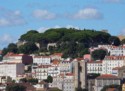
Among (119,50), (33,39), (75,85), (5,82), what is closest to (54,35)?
(33,39)

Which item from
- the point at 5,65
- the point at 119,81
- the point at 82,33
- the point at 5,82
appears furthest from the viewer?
the point at 82,33

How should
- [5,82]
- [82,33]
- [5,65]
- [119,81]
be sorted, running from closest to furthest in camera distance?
[119,81] < [5,82] < [5,65] < [82,33]

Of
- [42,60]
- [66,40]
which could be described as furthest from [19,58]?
[66,40]

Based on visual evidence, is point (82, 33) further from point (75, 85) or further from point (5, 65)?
point (75, 85)

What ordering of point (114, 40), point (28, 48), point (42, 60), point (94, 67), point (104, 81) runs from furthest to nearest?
1. point (114, 40)
2. point (28, 48)
3. point (42, 60)
4. point (94, 67)
5. point (104, 81)

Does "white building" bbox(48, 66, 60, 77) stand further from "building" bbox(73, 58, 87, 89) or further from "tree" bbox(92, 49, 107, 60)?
"building" bbox(73, 58, 87, 89)

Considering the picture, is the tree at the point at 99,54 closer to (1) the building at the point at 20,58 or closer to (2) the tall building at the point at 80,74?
(1) the building at the point at 20,58

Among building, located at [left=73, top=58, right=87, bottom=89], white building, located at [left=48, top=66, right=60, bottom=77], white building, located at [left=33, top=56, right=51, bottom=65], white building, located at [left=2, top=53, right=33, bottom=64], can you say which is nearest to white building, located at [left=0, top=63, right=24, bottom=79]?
white building, located at [left=2, top=53, right=33, bottom=64]

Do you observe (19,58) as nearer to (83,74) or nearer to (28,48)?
(28,48)

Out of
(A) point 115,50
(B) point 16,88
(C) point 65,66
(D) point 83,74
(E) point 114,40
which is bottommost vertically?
(B) point 16,88
